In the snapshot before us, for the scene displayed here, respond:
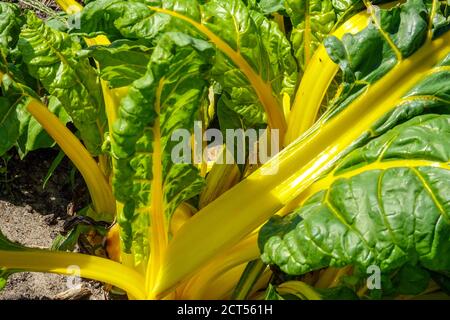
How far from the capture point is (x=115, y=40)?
7.32ft

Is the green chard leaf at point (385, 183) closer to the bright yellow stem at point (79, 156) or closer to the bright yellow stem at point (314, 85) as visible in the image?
the bright yellow stem at point (314, 85)

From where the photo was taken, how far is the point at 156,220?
210 centimetres

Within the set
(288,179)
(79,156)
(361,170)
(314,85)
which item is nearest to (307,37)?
(314,85)

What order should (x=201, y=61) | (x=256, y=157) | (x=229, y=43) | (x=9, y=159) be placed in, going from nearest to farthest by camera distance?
(x=201, y=61) < (x=229, y=43) < (x=256, y=157) < (x=9, y=159)

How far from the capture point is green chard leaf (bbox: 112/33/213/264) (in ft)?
A: 5.65

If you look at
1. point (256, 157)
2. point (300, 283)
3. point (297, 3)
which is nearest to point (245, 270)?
point (300, 283)

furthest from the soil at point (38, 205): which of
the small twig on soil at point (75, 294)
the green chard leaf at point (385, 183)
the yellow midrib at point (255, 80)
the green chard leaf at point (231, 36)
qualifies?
the green chard leaf at point (385, 183)

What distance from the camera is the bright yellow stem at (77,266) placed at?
219cm

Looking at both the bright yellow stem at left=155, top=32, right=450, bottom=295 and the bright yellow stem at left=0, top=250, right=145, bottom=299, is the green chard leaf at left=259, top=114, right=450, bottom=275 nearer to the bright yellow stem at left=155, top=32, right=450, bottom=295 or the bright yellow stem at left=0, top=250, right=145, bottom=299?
the bright yellow stem at left=155, top=32, right=450, bottom=295

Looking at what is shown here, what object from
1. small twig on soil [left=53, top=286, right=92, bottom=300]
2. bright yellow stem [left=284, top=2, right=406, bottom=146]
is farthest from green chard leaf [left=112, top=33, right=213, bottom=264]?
small twig on soil [left=53, top=286, right=92, bottom=300]

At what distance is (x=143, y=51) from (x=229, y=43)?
31cm

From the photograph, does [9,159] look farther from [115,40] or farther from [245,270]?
[245,270]

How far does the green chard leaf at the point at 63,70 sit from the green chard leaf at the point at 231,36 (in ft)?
0.64

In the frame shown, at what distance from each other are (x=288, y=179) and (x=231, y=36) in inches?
19.5
